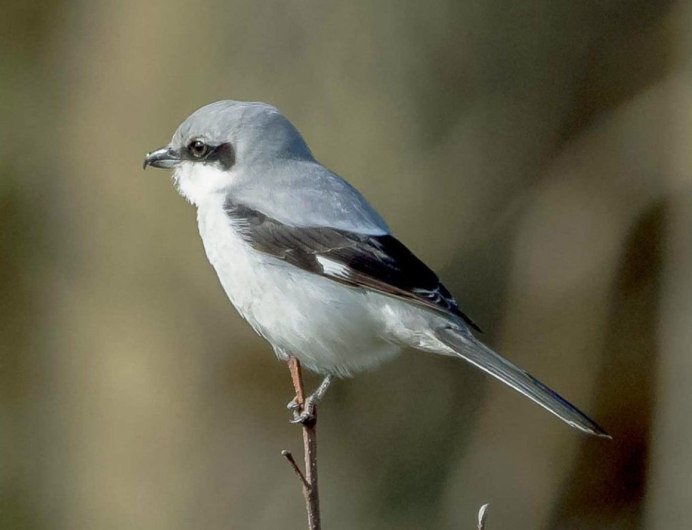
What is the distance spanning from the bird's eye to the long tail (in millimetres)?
1028

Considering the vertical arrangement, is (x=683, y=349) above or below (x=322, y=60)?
below

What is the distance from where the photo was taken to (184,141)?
366cm

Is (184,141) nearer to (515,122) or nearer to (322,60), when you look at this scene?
(322,60)

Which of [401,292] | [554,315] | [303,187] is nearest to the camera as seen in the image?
[401,292]

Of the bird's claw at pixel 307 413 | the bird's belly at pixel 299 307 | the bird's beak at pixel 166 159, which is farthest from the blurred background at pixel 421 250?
the bird's claw at pixel 307 413

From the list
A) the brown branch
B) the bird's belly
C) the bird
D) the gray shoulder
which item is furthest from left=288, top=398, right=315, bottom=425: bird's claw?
the gray shoulder

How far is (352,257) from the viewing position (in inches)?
129

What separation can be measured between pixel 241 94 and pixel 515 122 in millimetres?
1409

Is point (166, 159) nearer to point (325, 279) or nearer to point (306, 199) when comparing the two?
point (306, 199)

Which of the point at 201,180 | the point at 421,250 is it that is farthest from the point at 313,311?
the point at 421,250

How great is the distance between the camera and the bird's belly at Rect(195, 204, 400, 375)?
3.25 meters

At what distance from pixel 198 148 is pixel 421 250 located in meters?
2.09

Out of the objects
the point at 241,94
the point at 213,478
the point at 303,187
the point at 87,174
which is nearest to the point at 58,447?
the point at 213,478

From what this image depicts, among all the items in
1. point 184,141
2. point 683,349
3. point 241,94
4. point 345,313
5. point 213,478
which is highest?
point 241,94
